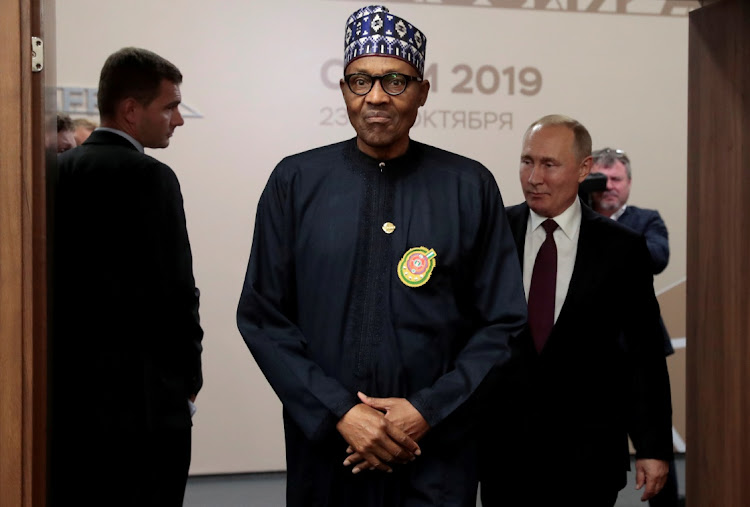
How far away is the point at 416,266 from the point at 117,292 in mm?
1024

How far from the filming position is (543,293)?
2.53 meters

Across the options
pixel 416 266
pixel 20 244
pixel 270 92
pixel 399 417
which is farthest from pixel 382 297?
pixel 270 92

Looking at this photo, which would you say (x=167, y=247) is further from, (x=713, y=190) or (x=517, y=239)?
(x=713, y=190)

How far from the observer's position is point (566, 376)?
2.48m

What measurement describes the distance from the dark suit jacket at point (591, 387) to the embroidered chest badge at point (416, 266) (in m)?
0.67

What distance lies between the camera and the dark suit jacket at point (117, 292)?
8.27ft

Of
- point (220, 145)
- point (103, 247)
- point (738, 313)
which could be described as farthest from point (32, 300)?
point (220, 145)

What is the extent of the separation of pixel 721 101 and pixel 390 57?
1.10 m

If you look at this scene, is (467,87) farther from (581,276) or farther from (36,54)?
(36,54)

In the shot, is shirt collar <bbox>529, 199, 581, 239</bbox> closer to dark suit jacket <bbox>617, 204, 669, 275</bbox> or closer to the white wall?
dark suit jacket <bbox>617, 204, 669, 275</bbox>

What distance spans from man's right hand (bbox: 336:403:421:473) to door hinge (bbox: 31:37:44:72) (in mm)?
957

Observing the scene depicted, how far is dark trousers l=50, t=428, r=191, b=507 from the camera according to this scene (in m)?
2.54

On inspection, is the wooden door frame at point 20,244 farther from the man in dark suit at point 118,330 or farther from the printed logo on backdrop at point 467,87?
the printed logo on backdrop at point 467,87

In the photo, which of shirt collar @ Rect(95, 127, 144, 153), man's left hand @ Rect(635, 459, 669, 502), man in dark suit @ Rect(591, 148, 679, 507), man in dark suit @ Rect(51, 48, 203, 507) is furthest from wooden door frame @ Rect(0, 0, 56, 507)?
man in dark suit @ Rect(591, 148, 679, 507)
